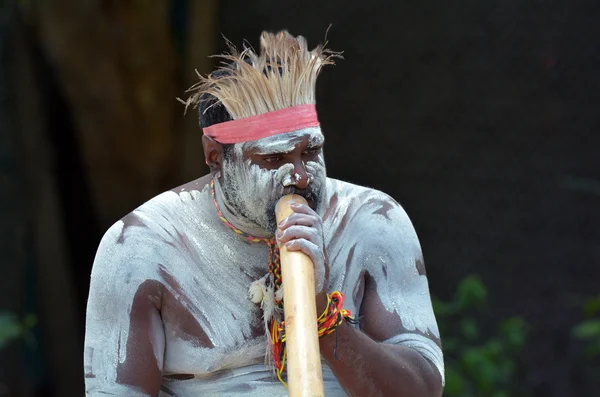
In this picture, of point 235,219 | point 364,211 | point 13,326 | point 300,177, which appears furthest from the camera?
point 13,326

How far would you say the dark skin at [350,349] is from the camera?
3.04 m

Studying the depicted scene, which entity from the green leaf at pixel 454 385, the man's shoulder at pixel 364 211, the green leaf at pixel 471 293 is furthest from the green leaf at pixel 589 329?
the man's shoulder at pixel 364 211

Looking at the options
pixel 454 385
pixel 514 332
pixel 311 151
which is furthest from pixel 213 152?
pixel 514 332

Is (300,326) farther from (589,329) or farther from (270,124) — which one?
(589,329)

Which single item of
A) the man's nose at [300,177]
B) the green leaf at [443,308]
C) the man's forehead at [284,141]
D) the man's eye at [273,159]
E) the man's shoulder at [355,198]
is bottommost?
the green leaf at [443,308]

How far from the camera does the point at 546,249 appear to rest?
6102 millimetres

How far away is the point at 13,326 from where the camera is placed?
5906 millimetres

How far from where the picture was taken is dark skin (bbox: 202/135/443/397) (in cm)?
304

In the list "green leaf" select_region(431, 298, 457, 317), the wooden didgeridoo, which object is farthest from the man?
"green leaf" select_region(431, 298, 457, 317)

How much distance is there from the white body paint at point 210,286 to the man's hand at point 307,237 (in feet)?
1.49

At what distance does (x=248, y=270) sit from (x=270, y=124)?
494 mm

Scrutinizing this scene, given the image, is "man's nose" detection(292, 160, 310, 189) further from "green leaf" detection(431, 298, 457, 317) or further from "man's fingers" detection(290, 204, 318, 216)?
"green leaf" detection(431, 298, 457, 317)

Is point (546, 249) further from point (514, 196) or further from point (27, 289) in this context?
point (27, 289)

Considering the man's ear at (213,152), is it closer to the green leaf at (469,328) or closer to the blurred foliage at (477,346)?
the blurred foliage at (477,346)
